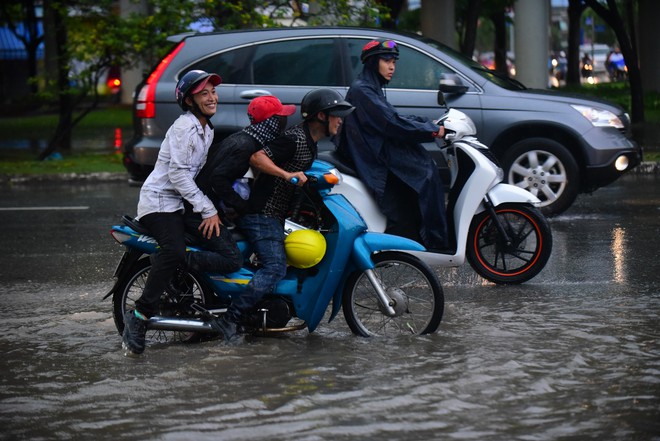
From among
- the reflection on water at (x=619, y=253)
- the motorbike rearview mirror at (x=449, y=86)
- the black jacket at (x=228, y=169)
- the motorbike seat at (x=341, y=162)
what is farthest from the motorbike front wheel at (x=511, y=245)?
the black jacket at (x=228, y=169)

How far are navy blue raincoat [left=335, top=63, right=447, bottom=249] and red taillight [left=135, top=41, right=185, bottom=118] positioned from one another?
4.37 meters

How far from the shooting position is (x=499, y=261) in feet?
28.4

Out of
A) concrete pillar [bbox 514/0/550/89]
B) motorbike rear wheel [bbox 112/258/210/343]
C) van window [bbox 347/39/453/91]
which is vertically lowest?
motorbike rear wheel [bbox 112/258/210/343]

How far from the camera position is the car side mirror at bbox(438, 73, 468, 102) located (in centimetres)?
897

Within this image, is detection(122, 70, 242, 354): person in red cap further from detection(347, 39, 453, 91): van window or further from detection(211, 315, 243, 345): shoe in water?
detection(347, 39, 453, 91): van window

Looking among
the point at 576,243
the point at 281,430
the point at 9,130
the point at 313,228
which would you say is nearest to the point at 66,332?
the point at 313,228

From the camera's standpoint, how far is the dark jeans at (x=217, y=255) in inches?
264

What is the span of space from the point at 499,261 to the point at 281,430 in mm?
3798

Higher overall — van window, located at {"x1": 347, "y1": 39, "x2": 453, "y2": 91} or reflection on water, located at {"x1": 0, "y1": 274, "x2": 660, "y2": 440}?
van window, located at {"x1": 347, "y1": 39, "x2": 453, "y2": 91}

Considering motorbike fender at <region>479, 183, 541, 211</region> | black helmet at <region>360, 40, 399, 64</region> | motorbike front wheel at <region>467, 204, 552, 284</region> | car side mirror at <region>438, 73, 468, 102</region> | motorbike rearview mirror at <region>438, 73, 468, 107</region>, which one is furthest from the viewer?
car side mirror at <region>438, 73, 468, 102</region>

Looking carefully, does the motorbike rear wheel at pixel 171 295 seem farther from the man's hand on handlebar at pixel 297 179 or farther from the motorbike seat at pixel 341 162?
the motorbike seat at pixel 341 162

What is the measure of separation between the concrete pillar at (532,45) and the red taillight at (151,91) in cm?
1169

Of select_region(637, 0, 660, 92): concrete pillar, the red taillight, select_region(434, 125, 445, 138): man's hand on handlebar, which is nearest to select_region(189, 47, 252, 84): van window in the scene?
the red taillight

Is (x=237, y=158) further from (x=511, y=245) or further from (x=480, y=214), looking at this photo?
(x=511, y=245)
